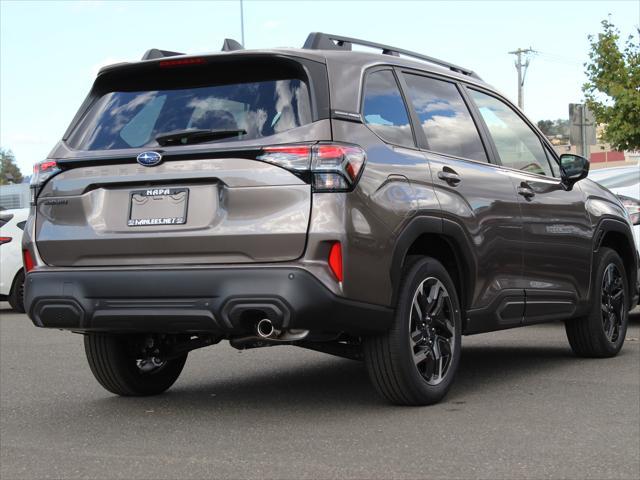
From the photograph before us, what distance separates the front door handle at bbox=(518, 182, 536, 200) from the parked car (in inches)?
14.0

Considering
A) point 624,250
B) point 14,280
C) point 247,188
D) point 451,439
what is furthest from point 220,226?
point 14,280

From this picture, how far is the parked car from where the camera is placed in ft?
18.5

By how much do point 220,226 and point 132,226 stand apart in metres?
0.51

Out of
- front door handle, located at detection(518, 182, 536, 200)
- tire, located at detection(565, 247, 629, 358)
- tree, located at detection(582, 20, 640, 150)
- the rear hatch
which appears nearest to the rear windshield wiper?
the rear hatch

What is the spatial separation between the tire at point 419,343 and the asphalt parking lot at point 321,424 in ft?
0.44

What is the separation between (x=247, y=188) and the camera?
570cm

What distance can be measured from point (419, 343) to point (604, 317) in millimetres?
2852

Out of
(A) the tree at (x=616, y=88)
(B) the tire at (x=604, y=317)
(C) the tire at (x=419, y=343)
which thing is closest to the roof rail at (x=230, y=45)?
(C) the tire at (x=419, y=343)

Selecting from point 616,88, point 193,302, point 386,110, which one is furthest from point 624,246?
point 616,88

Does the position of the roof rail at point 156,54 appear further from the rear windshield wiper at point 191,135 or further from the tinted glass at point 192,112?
the rear windshield wiper at point 191,135

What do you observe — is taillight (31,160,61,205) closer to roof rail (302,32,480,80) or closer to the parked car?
the parked car

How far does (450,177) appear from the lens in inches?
261

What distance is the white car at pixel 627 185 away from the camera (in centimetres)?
1125

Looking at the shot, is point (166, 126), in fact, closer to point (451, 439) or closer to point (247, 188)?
point (247, 188)
